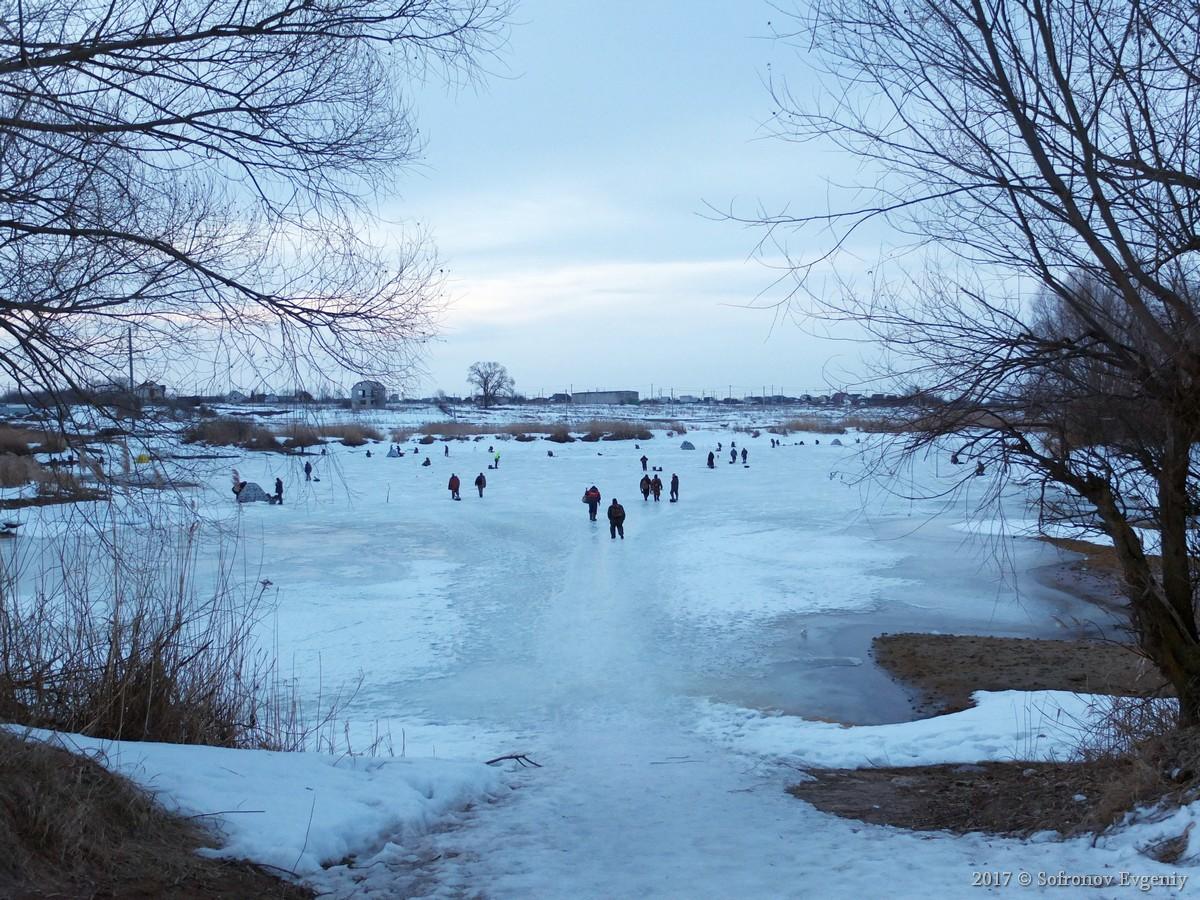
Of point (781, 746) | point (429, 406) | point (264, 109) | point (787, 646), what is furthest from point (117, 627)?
point (429, 406)

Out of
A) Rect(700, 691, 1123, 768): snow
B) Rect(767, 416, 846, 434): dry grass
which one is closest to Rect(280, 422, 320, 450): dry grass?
Rect(700, 691, 1123, 768): snow

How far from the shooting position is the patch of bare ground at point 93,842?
3.82m

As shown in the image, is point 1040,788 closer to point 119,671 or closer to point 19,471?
point 119,671

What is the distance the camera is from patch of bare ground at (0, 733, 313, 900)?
3.82m

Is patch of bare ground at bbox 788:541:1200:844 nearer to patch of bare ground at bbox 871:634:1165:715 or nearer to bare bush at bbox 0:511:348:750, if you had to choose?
patch of bare ground at bbox 871:634:1165:715

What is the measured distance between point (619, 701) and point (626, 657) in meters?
2.33

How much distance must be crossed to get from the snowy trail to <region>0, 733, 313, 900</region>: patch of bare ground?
70 centimetres

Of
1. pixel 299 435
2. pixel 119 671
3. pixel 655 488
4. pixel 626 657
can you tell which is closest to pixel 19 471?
pixel 119 671

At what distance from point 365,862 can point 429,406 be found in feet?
355

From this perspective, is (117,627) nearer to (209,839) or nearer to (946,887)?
(209,839)

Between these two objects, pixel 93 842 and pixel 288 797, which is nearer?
pixel 93 842

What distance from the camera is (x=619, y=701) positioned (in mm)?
11969

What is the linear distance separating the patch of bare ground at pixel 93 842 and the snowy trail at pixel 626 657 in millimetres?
701

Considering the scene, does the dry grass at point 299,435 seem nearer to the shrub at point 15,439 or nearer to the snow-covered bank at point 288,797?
the shrub at point 15,439
